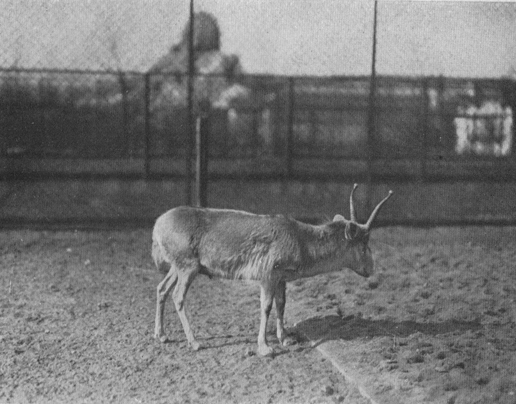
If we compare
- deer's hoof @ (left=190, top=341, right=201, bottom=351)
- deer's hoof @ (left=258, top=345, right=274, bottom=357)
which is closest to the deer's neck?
deer's hoof @ (left=258, top=345, right=274, bottom=357)

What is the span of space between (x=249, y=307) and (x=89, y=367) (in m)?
1.86

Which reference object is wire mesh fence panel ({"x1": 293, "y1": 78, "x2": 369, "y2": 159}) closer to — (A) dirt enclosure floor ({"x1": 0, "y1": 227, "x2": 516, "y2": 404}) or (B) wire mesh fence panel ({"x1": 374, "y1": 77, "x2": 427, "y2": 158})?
(B) wire mesh fence panel ({"x1": 374, "y1": 77, "x2": 427, "y2": 158})

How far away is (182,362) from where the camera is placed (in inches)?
185

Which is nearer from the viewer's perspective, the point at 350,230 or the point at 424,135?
the point at 350,230

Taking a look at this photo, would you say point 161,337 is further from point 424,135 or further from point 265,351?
point 424,135

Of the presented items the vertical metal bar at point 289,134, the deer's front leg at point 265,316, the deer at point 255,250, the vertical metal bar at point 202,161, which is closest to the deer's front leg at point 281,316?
the deer at point 255,250

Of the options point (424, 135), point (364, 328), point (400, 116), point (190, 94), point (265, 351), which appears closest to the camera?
point (265, 351)

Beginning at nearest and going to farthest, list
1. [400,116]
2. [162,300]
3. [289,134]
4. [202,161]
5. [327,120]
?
[162,300], [202,161], [289,134], [400,116], [327,120]

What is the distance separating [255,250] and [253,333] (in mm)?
730

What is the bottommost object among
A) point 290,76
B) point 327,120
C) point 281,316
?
point 281,316

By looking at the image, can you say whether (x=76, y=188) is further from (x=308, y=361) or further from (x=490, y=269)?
(x=308, y=361)

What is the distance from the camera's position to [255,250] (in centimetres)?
500

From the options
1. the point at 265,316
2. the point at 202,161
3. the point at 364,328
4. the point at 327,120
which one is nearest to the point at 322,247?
the point at 265,316

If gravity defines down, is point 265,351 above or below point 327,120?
below
